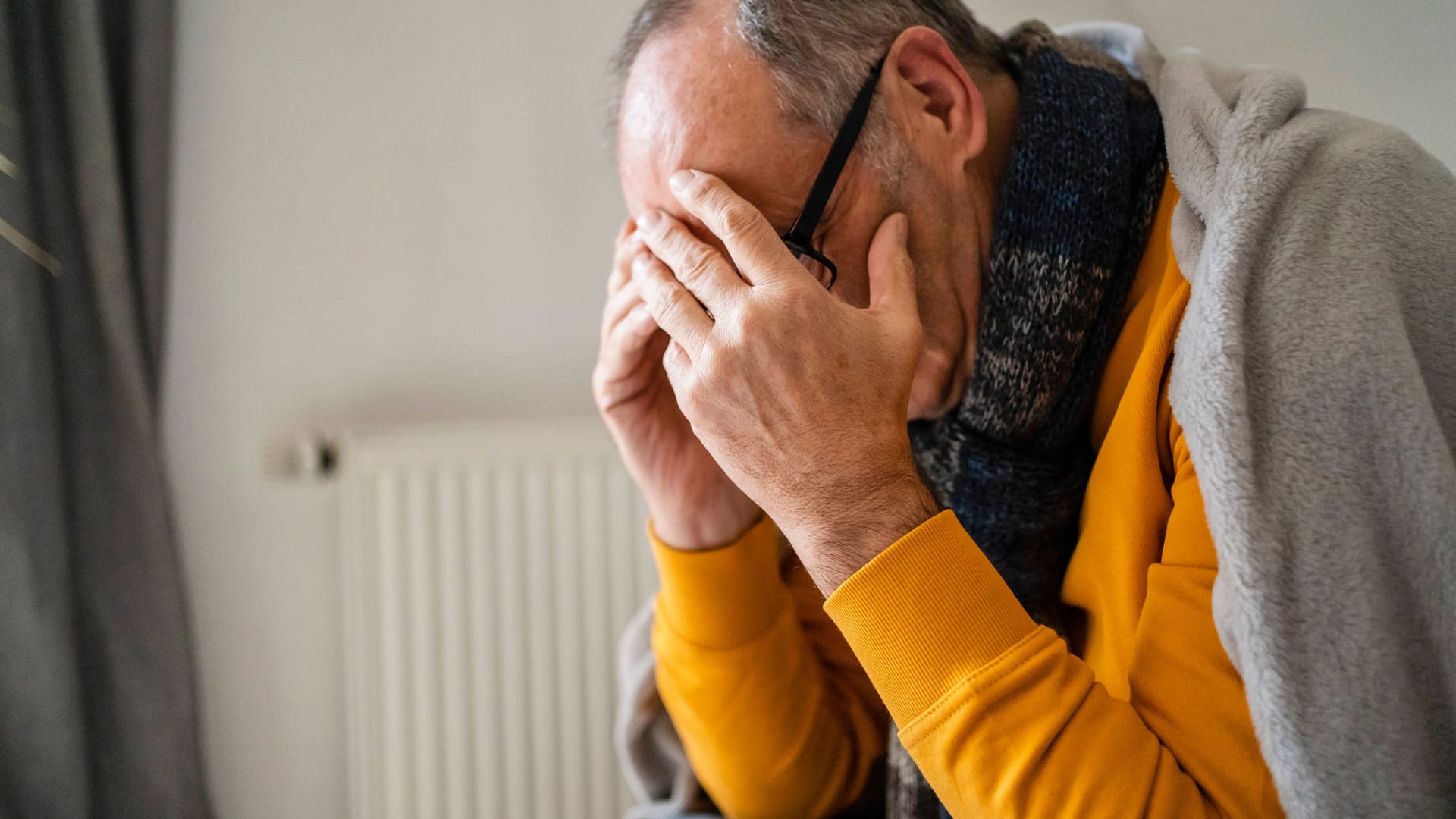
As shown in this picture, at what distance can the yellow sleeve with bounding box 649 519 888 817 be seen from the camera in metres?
0.99

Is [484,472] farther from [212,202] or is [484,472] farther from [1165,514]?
[1165,514]

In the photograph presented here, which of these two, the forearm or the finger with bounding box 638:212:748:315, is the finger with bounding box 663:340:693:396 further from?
the forearm

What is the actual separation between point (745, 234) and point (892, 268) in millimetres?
133

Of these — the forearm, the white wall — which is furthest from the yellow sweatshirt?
the white wall

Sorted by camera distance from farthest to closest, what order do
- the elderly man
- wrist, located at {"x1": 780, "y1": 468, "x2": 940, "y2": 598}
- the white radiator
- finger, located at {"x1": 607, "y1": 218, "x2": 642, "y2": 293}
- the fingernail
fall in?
the white radiator
finger, located at {"x1": 607, "y1": 218, "x2": 642, "y2": 293}
the fingernail
wrist, located at {"x1": 780, "y1": 468, "x2": 940, "y2": 598}
the elderly man

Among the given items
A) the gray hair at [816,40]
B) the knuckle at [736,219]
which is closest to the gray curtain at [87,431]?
the gray hair at [816,40]

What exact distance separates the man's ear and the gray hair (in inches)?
0.8

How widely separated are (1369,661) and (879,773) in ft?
2.30

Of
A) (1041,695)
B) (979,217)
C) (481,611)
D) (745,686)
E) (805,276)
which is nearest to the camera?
(1041,695)

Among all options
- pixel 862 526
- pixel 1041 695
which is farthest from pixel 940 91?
pixel 1041 695

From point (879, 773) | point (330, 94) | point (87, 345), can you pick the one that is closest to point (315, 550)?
point (87, 345)

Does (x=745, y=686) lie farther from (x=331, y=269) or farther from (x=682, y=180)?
(x=331, y=269)

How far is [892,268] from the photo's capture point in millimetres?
754

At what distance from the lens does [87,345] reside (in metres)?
1.22
